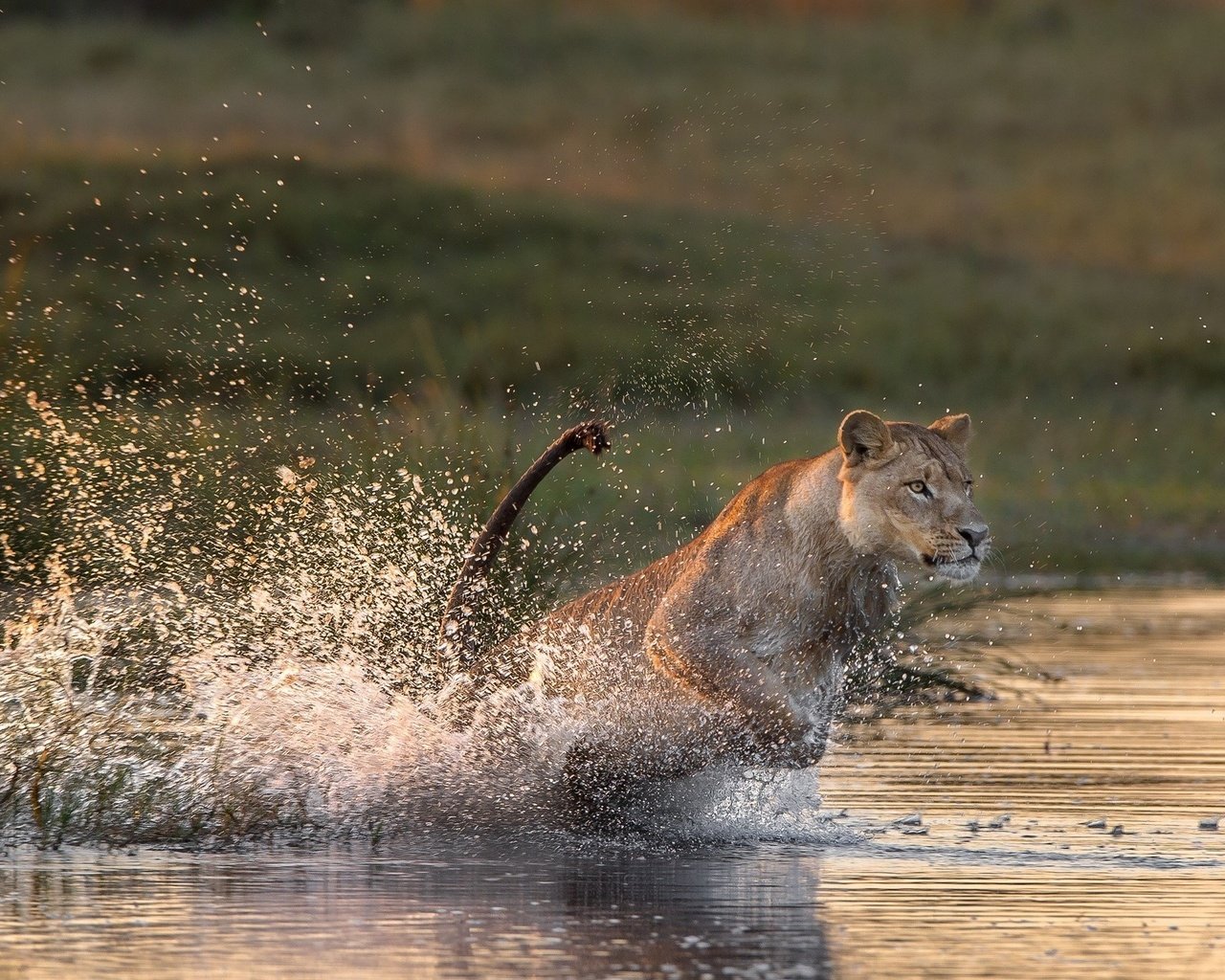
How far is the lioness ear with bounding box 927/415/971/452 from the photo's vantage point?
27.7 ft

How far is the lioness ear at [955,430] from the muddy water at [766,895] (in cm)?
122

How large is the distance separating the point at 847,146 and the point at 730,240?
28.0 ft

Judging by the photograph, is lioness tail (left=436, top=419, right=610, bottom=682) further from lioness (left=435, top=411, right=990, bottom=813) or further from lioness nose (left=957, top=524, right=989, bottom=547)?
lioness nose (left=957, top=524, right=989, bottom=547)

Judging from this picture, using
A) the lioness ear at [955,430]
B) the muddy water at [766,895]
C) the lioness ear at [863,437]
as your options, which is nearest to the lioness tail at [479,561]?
the muddy water at [766,895]

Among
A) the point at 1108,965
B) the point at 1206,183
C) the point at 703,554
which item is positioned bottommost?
the point at 1108,965

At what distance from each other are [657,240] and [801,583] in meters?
23.6

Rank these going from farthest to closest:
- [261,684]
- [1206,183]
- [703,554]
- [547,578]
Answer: [1206,183] < [547,578] < [261,684] < [703,554]

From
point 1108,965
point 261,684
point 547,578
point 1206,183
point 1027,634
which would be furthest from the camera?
point 1206,183

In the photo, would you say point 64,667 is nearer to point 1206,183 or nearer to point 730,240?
point 730,240

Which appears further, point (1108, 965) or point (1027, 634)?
point (1027, 634)

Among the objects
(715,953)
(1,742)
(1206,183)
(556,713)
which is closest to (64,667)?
(1,742)

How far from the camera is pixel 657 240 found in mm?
31422

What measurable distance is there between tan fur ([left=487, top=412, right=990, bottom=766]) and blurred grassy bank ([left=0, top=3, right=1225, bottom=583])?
2217 mm

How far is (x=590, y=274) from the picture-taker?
30266mm
